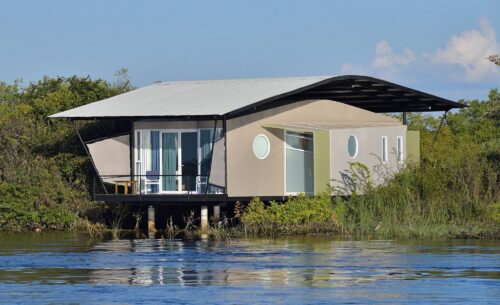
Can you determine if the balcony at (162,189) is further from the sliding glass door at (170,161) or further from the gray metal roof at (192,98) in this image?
the gray metal roof at (192,98)

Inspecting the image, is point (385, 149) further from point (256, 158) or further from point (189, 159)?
point (189, 159)

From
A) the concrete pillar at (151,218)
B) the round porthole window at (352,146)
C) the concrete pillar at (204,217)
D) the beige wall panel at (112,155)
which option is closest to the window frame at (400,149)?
the round porthole window at (352,146)

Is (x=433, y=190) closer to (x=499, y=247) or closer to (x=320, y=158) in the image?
(x=320, y=158)

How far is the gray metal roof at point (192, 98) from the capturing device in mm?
41750

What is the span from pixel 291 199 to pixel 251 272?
11.6m

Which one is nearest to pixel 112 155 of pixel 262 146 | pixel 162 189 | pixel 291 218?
pixel 162 189

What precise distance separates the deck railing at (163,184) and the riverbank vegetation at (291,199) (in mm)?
1381

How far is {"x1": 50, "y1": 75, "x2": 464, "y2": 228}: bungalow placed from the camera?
4206cm

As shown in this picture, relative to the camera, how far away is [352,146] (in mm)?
44438

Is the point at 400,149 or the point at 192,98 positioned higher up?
the point at 192,98

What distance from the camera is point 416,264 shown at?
31859mm

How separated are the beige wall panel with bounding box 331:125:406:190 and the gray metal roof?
6.71ft

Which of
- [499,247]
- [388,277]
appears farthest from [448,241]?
[388,277]

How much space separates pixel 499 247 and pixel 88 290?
12415 millimetres
